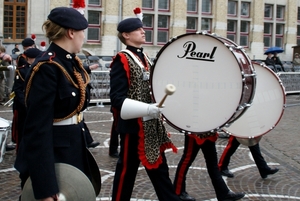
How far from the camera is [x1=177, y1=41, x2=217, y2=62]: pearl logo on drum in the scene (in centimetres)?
391

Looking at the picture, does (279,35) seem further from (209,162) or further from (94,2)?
(209,162)

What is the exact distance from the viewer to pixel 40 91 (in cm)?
281

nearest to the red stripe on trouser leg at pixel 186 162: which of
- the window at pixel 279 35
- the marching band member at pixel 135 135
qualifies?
the marching band member at pixel 135 135

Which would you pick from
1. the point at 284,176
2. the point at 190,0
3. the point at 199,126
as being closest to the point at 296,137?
→ the point at 284,176

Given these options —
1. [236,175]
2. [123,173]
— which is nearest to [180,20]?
[236,175]

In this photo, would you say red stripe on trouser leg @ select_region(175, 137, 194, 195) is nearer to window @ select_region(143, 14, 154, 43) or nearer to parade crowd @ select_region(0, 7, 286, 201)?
parade crowd @ select_region(0, 7, 286, 201)

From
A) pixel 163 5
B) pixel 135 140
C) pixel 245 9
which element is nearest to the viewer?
pixel 135 140

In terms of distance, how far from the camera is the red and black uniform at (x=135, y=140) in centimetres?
396

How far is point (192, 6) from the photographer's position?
91.5 ft

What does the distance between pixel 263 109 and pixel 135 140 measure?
2.02 meters

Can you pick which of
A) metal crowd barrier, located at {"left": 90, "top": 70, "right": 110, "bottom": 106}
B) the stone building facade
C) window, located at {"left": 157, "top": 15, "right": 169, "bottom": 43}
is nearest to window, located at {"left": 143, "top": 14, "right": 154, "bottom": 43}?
the stone building facade

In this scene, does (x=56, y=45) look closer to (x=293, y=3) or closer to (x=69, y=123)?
(x=69, y=123)

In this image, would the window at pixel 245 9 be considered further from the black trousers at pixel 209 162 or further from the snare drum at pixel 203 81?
the snare drum at pixel 203 81

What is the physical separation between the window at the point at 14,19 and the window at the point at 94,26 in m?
3.41
